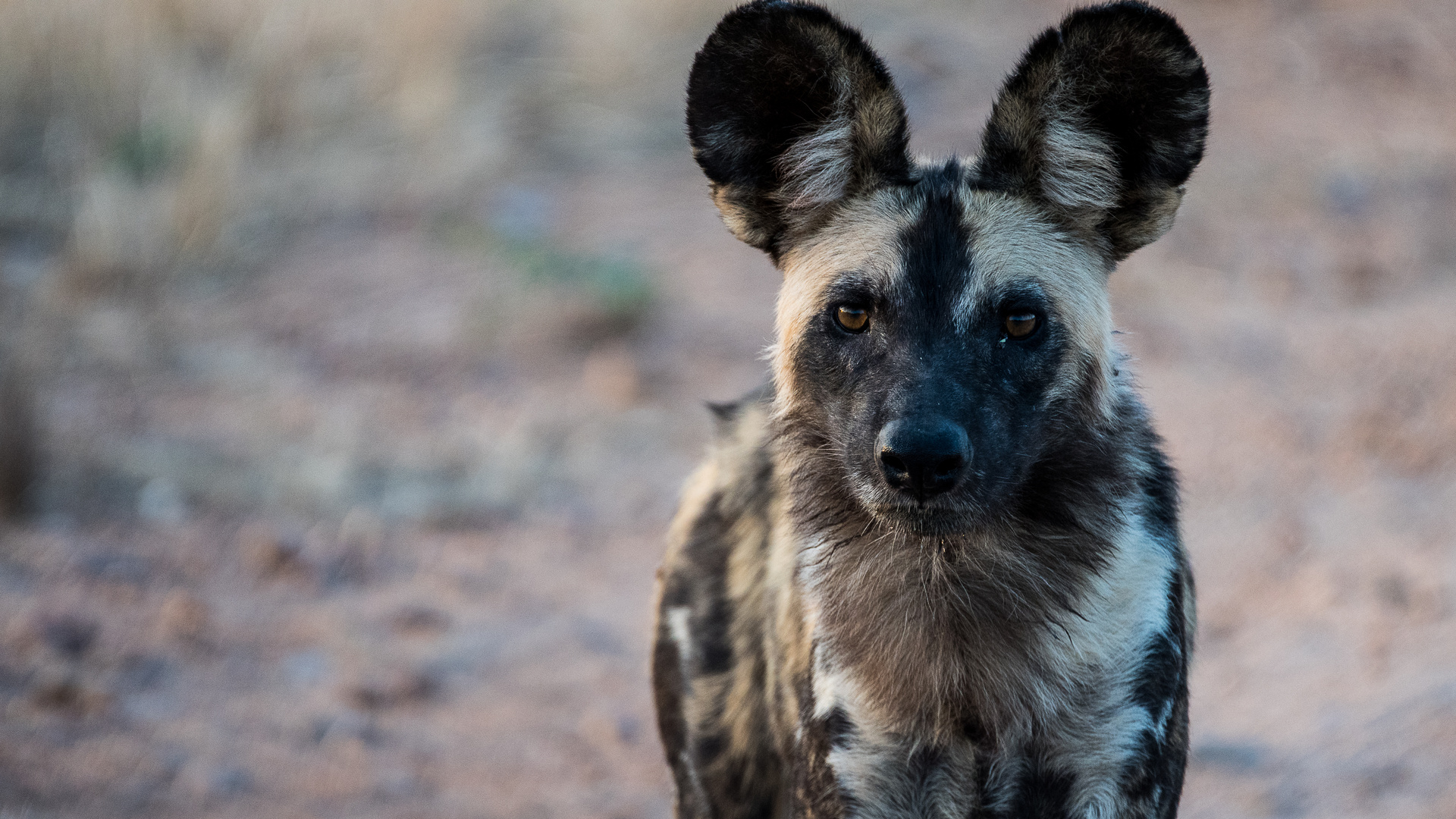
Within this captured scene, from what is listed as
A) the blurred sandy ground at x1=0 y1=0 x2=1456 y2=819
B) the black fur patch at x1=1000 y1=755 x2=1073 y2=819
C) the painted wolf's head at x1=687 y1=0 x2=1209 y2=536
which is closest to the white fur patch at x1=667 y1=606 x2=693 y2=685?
the painted wolf's head at x1=687 y1=0 x2=1209 y2=536

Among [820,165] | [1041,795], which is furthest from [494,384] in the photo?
[1041,795]

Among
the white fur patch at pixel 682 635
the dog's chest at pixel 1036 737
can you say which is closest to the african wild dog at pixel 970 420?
the dog's chest at pixel 1036 737

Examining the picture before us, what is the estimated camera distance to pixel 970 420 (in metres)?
1.98

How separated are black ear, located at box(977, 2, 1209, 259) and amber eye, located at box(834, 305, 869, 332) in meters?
0.29

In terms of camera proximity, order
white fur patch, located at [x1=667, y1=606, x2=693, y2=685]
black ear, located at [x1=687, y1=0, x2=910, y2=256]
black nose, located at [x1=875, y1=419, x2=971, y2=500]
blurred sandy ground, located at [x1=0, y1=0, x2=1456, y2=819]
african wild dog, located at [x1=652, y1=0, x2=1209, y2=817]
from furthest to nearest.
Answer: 1. blurred sandy ground, located at [x1=0, y1=0, x2=1456, y2=819]
2. white fur patch, located at [x1=667, y1=606, x2=693, y2=685]
3. black ear, located at [x1=687, y1=0, x2=910, y2=256]
4. african wild dog, located at [x1=652, y1=0, x2=1209, y2=817]
5. black nose, located at [x1=875, y1=419, x2=971, y2=500]

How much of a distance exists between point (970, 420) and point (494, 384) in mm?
3471

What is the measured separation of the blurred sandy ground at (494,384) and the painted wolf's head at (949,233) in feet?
4.56

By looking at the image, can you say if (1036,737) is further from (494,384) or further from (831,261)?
(494,384)

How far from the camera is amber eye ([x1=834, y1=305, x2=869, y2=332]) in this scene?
2.17m

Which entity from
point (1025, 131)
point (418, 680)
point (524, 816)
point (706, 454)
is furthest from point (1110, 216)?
point (418, 680)

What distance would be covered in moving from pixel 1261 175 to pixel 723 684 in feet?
14.8

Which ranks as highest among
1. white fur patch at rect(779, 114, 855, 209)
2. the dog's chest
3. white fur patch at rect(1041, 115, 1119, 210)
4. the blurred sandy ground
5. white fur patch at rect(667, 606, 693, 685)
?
the blurred sandy ground

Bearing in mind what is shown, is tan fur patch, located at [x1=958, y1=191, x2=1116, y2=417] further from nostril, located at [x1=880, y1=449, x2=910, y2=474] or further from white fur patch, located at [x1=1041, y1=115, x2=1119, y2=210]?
nostril, located at [x1=880, y1=449, x2=910, y2=474]

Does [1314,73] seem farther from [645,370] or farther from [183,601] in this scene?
[183,601]
